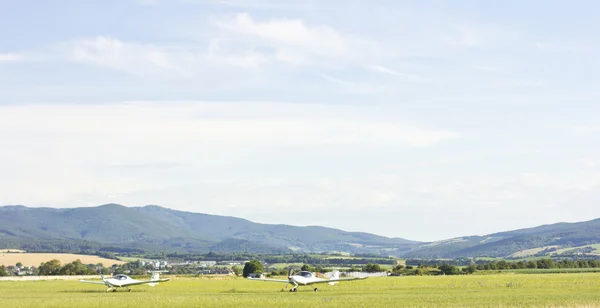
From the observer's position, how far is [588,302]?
4666 cm

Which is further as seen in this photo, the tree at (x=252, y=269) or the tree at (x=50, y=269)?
the tree at (x=50, y=269)

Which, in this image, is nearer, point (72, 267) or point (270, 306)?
point (270, 306)

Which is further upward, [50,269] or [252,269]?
[50,269]

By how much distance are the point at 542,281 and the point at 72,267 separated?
307 ft

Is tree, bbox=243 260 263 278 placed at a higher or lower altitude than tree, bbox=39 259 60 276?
lower

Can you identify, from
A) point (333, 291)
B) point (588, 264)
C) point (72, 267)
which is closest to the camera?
point (333, 291)

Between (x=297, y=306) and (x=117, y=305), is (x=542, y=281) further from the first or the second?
(x=117, y=305)

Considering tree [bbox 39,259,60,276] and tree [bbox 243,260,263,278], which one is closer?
tree [bbox 243,260,263,278]

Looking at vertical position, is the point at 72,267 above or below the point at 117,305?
above

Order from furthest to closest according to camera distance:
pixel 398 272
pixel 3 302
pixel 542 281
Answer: pixel 398 272 < pixel 542 281 < pixel 3 302

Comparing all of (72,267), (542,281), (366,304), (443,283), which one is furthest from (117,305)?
(72,267)

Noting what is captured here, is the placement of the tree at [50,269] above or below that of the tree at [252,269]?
above

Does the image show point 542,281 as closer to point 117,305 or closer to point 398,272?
point 117,305

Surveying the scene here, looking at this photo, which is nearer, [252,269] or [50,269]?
[252,269]
